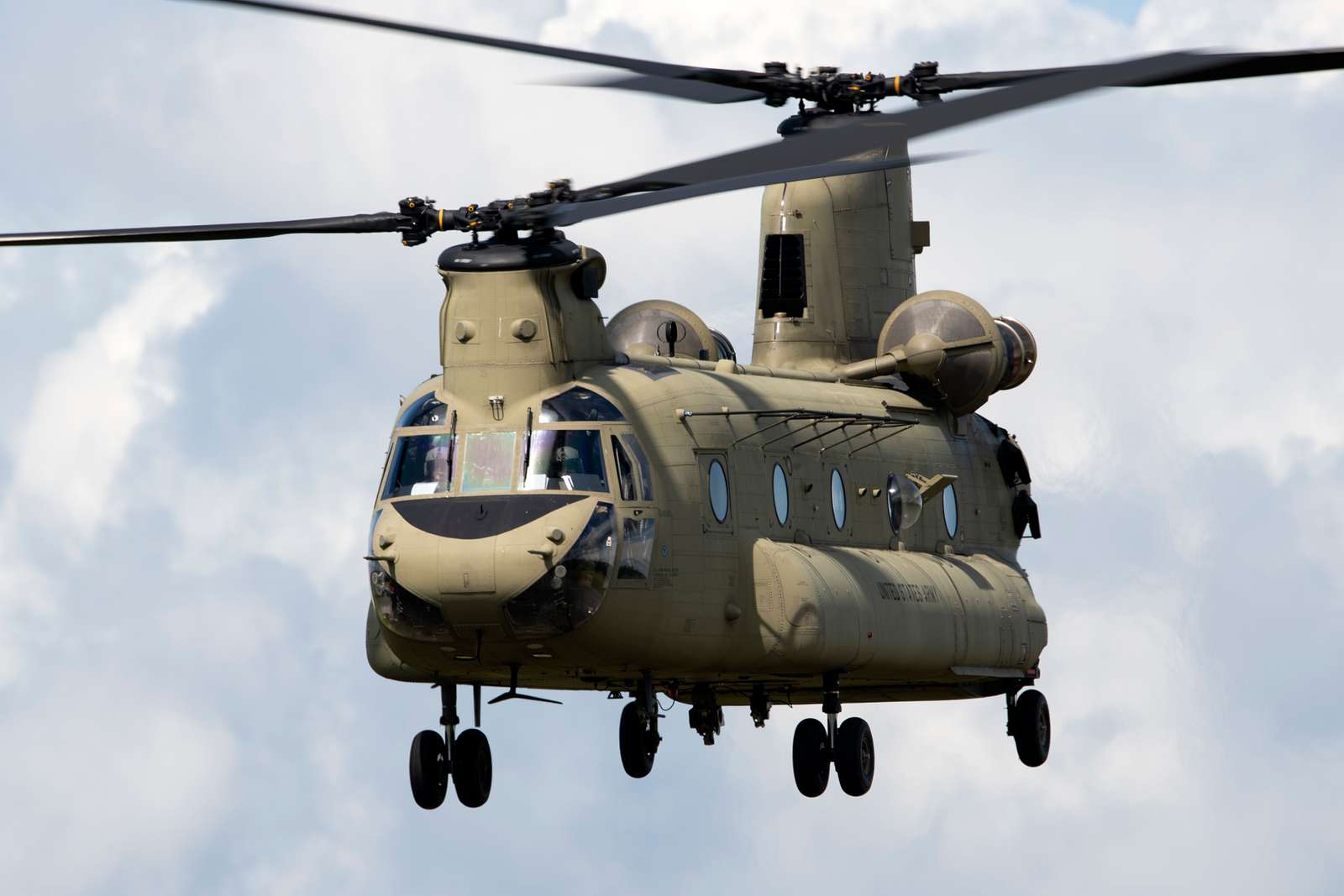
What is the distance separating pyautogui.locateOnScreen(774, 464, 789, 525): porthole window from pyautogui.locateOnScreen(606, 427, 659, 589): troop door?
2.93 m

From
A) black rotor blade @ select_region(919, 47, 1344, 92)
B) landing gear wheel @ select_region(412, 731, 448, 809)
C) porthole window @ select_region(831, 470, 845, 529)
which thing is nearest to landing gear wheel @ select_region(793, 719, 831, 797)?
porthole window @ select_region(831, 470, 845, 529)

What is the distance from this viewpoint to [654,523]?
3241 centimetres

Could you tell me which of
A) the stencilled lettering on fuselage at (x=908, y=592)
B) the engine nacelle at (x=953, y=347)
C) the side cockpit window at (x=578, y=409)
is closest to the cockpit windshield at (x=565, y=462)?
the side cockpit window at (x=578, y=409)

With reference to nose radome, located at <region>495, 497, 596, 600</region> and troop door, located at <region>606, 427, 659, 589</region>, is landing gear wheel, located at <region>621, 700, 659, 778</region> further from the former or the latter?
nose radome, located at <region>495, 497, 596, 600</region>

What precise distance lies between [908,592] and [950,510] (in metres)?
3.43

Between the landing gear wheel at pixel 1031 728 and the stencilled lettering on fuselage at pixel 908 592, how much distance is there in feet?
14.1

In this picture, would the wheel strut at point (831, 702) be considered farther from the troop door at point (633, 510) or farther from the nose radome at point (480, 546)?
the nose radome at point (480, 546)

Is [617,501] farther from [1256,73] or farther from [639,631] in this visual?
[1256,73]

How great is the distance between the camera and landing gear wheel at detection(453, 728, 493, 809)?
3509 cm

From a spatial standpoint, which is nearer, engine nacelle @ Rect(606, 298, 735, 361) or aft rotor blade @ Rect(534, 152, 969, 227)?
aft rotor blade @ Rect(534, 152, 969, 227)

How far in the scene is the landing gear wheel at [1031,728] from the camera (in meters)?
40.9

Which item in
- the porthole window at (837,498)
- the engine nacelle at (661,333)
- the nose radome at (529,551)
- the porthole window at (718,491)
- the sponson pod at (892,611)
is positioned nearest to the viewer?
the nose radome at (529,551)

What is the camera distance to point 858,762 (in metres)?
35.9

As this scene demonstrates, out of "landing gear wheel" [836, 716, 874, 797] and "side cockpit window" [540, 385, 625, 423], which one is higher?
"side cockpit window" [540, 385, 625, 423]
